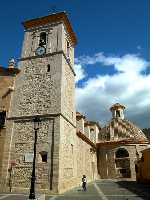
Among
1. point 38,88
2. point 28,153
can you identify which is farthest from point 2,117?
point 28,153

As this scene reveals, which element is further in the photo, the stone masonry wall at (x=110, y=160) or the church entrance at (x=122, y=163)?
the stone masonry wall at (x=110, y=160)

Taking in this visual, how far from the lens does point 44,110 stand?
1936cm

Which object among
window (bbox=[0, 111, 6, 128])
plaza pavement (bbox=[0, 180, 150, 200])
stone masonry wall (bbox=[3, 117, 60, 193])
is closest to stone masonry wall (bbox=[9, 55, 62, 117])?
window (bbox=[0, 111, 6, 128])

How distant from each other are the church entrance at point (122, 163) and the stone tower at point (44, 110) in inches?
662

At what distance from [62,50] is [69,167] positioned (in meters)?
10.4

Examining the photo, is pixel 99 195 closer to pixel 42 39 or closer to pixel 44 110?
pixel 44 110

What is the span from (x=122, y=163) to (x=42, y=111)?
2168cm

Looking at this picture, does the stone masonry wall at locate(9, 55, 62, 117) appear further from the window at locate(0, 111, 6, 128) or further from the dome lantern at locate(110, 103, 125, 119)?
the dome lantern at locate(110, 103, 125, 119)

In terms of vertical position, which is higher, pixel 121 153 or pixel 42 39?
pixel 42 39

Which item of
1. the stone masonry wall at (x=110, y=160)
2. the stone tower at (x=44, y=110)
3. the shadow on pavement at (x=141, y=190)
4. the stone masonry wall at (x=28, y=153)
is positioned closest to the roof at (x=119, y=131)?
the stone masonry wall at (x=110, y=160)

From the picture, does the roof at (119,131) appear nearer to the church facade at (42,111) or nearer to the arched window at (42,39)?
the church facade at (42,111)

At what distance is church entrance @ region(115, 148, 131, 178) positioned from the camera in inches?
1409

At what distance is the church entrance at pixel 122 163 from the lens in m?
35.8

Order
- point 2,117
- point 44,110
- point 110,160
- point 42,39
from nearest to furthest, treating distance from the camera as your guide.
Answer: point 44,110 < point 2,117 < point 42,39 < point 110,160
